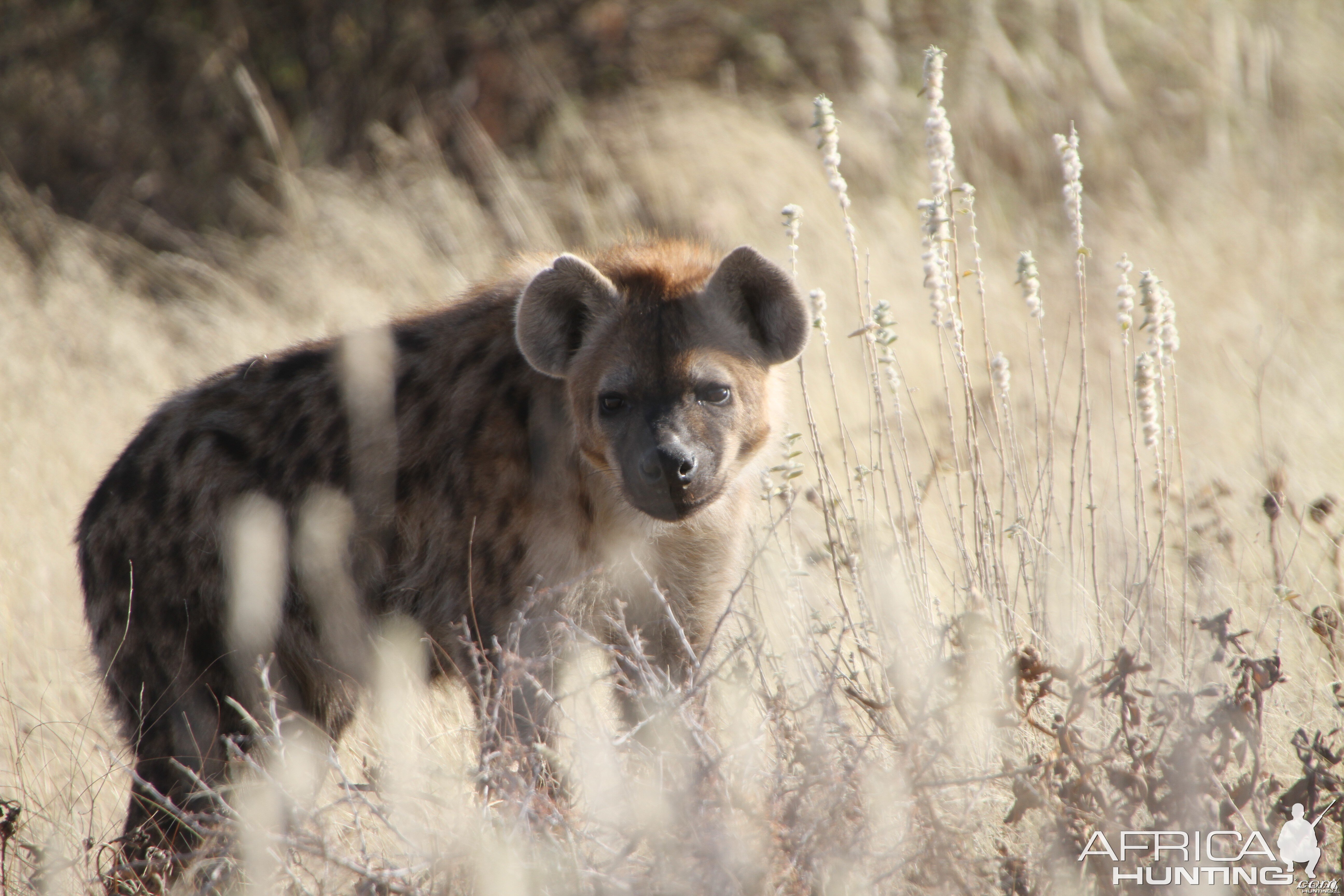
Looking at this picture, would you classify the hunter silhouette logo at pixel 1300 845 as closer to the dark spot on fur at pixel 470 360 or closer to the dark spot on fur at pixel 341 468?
the dark spot on fur at pixel 470 360

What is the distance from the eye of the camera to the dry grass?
2492mm

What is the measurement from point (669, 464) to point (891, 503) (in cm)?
217

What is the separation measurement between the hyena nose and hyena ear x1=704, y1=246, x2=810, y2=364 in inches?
20.2

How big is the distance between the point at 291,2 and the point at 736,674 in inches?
335

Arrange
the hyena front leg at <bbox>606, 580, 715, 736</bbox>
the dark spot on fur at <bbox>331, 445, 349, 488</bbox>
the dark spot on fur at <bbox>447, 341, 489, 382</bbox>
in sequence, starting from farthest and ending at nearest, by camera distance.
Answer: the dark spot on fur at <bbox>447, 341, 489, 382</bbox> → the dark spot on fur at <bbox>331, 445, 349, 488</bbox> → the hyena front leg at <bbox>606, 580, 715, 736</bbox>

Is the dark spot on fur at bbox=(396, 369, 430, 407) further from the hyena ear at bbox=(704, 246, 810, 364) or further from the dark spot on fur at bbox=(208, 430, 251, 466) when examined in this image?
the hyena ear at bbox=(704, 246, 810, 364)

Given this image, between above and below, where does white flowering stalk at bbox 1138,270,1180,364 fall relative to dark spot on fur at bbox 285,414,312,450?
above

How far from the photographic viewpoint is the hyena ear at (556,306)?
3.37m

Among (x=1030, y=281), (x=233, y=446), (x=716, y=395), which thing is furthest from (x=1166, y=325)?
(x=233, y=446)

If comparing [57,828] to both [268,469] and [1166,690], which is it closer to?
[268,469]

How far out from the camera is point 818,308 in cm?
356

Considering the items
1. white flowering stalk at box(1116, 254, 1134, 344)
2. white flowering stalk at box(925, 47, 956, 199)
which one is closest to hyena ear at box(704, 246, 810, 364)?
white flowering stalk at box(925, 47, 956, 199)

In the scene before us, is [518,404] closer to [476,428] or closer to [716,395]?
[476,428]

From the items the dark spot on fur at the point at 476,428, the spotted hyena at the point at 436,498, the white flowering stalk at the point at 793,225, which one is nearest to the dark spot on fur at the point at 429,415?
the spotted hyena at the point at 436,498
